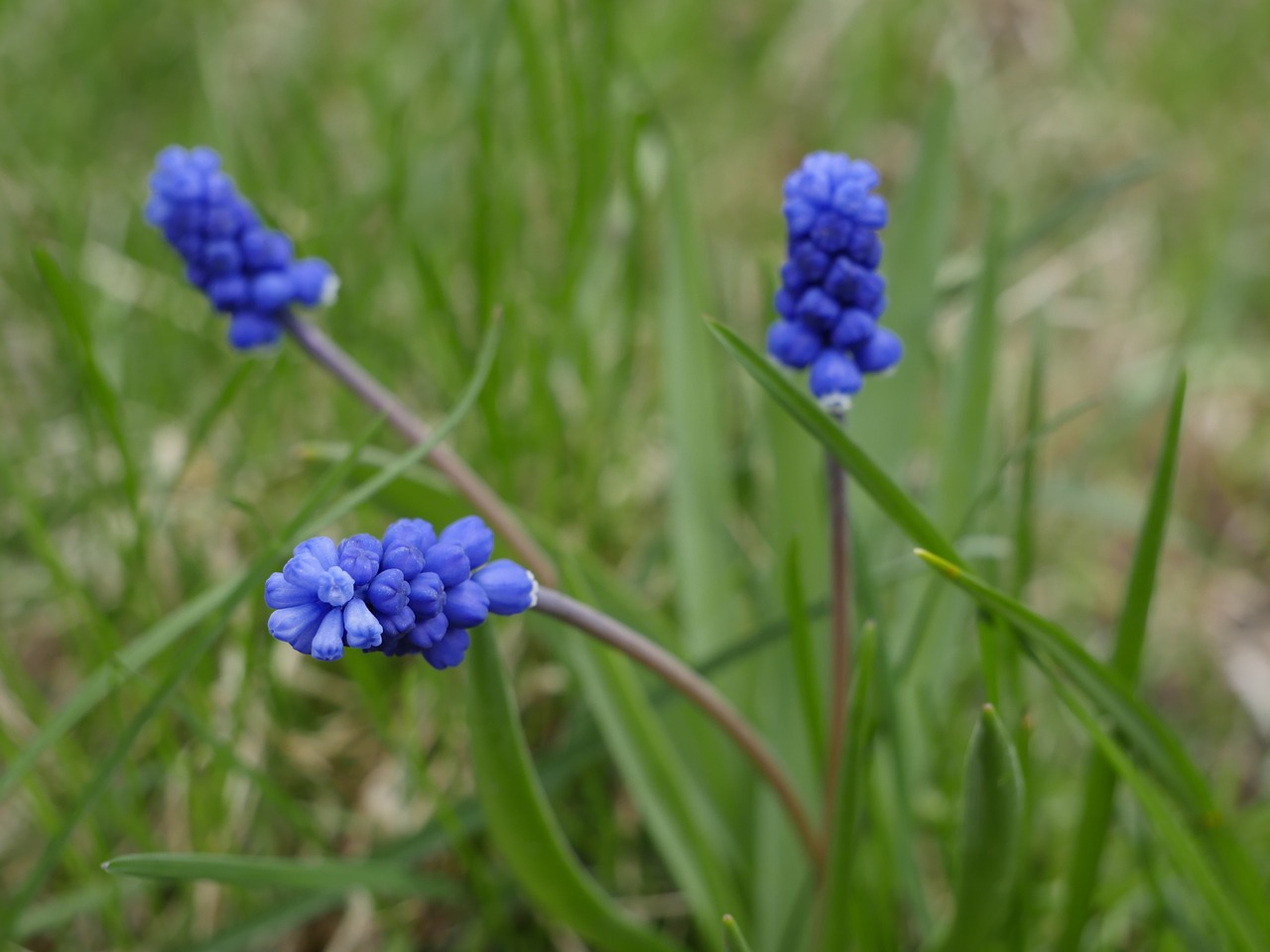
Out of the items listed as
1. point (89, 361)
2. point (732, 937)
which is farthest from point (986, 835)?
point (89, 361)

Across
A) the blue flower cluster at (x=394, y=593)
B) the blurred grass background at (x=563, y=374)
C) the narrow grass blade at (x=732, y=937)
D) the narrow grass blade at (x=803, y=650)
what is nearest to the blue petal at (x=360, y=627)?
the blue flower cluster at (x=394, y=593)

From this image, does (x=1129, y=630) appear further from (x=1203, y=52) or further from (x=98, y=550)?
(x=1203, y=52)

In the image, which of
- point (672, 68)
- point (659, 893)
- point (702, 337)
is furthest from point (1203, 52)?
point (659, 893)

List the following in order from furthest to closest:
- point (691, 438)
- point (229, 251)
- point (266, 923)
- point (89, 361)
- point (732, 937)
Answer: point (691, 438)
point (89, 361)
point (266, 923)
point (229, 251)
point (732, 937)

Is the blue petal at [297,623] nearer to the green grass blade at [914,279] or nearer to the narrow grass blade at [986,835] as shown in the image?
the narrow grass blade at [986,835]

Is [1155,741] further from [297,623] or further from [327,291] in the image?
[327,291]
